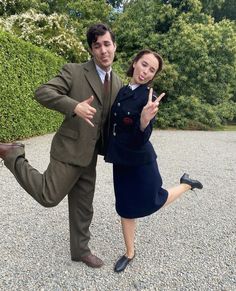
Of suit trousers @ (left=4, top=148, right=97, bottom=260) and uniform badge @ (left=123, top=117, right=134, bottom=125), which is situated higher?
uniform badge @ (left=123, top=117, right=134, bottom=125)

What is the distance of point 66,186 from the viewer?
257cm

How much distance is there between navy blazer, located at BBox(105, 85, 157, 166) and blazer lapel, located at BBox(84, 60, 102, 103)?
145mm

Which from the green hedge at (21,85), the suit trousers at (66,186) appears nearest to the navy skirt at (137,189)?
the suit trousers at (66,186)

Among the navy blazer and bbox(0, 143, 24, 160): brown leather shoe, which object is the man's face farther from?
bbox(0, 143, 24, 160): brown leather shoe

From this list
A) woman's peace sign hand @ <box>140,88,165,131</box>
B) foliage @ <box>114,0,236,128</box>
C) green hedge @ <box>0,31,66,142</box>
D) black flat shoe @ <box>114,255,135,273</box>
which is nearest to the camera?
woman's peace sign hand @ <box>140,88,165,131</box>

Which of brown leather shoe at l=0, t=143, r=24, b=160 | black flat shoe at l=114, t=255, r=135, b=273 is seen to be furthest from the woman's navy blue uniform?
brown leather shoe at l=0, t=143, r=24, b=160

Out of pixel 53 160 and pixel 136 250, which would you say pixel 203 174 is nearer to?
pixel 136 250

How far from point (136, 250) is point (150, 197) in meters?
0.69

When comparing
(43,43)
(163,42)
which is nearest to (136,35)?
(163,42)

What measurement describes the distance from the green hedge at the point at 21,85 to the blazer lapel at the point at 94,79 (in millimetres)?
5930

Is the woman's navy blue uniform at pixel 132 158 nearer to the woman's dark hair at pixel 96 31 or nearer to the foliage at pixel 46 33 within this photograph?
the woman's dark hair at pixel 96 31

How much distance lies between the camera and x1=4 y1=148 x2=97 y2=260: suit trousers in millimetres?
2504

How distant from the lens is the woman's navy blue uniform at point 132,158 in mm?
2451

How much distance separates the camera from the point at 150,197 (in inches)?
106
